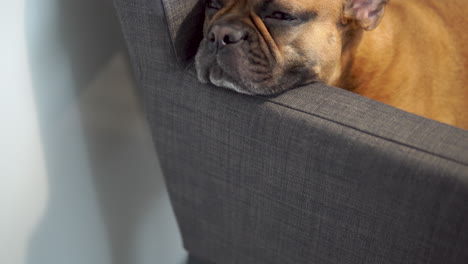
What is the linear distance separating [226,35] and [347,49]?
0.31m

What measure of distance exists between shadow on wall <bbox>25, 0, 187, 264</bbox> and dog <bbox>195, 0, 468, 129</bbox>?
1.02 feet

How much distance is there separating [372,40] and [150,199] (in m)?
0.81

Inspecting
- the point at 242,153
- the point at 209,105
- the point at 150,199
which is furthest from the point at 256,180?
the point at 150,199

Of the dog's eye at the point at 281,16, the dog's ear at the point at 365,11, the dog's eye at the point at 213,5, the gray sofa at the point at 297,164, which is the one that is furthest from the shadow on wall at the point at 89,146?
the dog's ear at the point at 365,11

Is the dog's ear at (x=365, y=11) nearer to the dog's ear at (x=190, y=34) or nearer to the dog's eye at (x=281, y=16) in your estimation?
the dog's eye at (x=281, y=16)

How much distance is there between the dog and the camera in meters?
1.09

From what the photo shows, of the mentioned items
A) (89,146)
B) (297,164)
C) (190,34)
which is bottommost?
(89,146)

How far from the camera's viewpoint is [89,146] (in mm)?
1342

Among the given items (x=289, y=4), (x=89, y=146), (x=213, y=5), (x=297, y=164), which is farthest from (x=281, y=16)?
(x=89, y=146)

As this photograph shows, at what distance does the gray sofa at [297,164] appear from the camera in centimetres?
87

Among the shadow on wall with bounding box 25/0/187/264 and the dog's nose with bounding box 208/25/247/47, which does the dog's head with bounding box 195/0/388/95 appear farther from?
the shadow on wall with bounding box 25/0/187/264

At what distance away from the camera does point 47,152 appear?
1228 millimetres

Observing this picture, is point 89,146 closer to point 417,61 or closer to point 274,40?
point 274,40

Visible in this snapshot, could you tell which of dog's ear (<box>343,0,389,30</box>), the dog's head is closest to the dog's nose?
the dog's head
